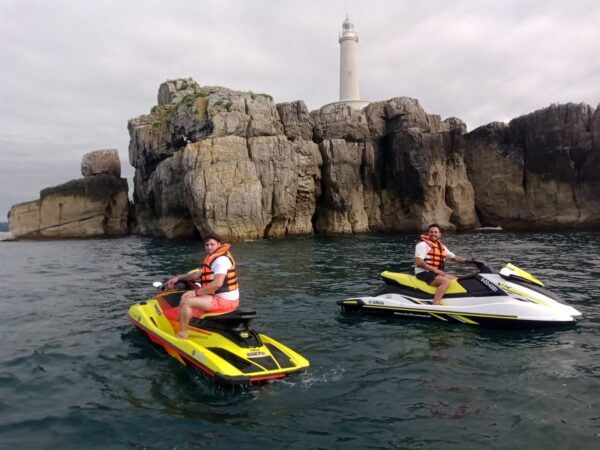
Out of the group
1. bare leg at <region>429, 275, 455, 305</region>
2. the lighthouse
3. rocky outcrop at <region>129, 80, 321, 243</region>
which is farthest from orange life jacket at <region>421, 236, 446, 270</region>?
the lighthouse

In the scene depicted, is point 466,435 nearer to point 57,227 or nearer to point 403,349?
point 403,349

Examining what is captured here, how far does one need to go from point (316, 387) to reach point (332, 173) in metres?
34.3

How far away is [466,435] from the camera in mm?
5223

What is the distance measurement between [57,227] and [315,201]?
25.6 meters

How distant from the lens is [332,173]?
132ft

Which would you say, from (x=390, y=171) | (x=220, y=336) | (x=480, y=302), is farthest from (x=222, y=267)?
(x=390, y=171)

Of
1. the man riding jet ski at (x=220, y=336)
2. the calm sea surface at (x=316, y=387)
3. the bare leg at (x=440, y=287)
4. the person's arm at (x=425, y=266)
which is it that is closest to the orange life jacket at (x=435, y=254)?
the person's arm at (x=425, y=266)

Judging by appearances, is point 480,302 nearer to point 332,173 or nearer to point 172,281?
point 172,281

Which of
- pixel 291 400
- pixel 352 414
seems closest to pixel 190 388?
pixel 291 400

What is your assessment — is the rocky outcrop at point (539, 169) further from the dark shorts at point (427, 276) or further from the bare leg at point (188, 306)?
the bare leg at point (188, 306)

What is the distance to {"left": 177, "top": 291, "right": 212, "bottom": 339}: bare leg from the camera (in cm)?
741

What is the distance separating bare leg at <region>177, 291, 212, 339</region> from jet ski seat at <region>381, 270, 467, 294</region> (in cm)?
530

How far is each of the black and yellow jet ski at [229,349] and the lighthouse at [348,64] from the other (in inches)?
2223

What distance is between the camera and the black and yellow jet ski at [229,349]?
Result: 6477 millimetres
